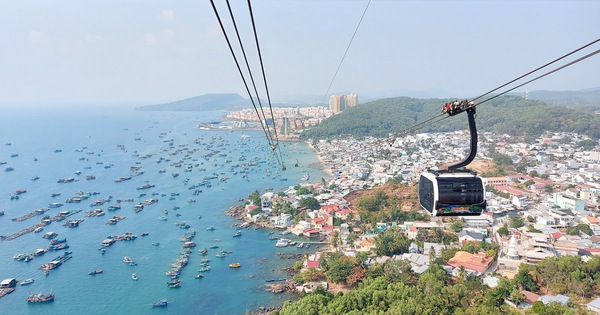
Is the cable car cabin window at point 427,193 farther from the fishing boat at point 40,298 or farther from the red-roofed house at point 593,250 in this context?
the fishing boat at point 40,298

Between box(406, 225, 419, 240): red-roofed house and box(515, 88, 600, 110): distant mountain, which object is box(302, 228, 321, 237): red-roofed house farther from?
box(515, 88, 600, 110): distant mountain

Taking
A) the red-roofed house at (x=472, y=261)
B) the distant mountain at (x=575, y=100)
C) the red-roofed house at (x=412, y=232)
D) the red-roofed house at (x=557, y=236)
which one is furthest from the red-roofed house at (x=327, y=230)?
the distant mountain at (x=575, y=100)

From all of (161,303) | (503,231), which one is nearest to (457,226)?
(503,231)

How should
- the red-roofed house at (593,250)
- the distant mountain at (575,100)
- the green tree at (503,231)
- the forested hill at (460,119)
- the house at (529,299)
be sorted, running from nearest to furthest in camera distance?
the house at (529,299) < the red-roofed house at (593,250) < the green tree at (503,231) < the forested hill at (460,119) < the distant mountain at (575,100)

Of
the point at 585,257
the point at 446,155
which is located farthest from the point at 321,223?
the point at 446,155

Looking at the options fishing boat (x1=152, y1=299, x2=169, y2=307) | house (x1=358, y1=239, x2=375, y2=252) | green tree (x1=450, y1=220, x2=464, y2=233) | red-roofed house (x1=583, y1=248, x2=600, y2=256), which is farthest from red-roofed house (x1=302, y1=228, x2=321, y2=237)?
red-roofed house (x1=583, y1=248, x2=600, y2=256)

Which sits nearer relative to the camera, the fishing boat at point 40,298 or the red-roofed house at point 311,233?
the fishing boat at point 40,298
